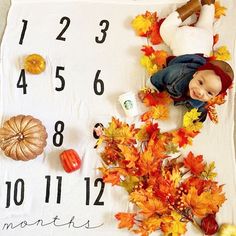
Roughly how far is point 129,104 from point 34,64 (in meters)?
0.34

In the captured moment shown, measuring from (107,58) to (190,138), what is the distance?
0.39 meters

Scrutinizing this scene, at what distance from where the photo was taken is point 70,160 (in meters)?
1.26

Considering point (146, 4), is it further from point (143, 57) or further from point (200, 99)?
point (200, 99)

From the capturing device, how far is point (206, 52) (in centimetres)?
137

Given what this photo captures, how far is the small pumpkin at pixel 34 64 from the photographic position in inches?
53.0

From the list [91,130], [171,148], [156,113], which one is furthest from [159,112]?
[91,130]

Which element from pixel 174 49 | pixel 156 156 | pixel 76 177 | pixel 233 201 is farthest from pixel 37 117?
pixel 233 201

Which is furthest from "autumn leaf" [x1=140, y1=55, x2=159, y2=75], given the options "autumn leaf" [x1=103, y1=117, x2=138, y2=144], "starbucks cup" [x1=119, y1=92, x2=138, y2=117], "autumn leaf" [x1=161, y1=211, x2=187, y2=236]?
"autumn leaf" [x1=161, y1=211, x2=187, y2=236]

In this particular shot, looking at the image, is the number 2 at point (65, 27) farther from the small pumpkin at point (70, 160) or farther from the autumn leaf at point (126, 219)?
the autumn leaf at point (126, 219)

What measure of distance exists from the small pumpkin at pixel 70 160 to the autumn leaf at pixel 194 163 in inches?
13.5

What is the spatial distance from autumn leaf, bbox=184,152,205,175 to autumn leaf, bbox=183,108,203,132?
0.08m

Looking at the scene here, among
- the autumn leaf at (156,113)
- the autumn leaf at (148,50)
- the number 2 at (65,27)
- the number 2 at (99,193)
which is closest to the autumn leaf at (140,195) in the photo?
the number 2 at (99,193)

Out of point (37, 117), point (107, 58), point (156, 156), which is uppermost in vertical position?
point (107, 58)

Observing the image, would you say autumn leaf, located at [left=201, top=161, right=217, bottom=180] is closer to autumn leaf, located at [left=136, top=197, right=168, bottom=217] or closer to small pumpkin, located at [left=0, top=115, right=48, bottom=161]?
autumn leaf, located at [left=136, top=197, right=168, bottom=217]
